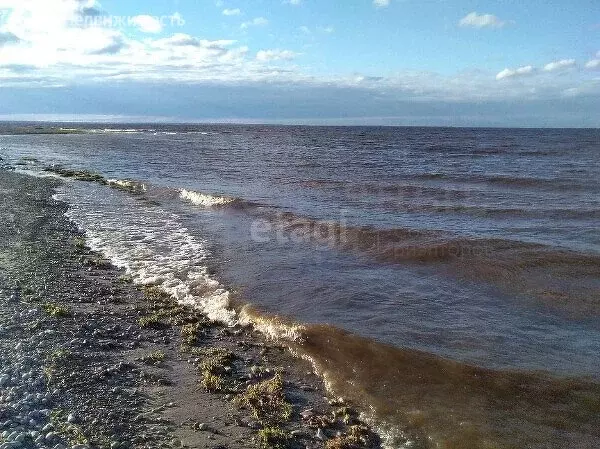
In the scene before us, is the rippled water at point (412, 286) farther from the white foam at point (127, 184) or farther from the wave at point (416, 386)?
the white foam at point (127, 184)

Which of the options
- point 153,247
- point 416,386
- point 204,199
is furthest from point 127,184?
point 416,386

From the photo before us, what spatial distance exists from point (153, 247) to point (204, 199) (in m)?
11.7

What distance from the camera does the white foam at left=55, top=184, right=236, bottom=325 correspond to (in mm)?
12953

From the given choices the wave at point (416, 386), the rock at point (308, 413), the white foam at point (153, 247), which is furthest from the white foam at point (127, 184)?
the rock at point (308, 413)

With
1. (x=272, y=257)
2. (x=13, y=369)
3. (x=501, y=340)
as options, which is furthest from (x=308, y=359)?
(x=272, y=257)

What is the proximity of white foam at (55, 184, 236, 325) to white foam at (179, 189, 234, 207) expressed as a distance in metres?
2.84

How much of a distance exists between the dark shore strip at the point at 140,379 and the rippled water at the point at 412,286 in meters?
0.85

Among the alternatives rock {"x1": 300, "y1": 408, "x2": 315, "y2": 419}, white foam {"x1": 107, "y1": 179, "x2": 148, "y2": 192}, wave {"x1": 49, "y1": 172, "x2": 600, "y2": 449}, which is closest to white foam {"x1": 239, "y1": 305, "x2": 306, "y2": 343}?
wave {"x1": 49, "y1": 172, "x2": 600, "y2": 449}

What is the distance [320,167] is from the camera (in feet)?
170

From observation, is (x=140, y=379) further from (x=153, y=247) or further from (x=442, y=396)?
(x=153, y=247)

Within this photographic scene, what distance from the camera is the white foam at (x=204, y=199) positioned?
91.4ft

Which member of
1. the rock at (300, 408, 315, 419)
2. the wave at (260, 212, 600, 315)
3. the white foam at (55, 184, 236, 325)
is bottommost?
the wave at (260, 212, 600, 315)

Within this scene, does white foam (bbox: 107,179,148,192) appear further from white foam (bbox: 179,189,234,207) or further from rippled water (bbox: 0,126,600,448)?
white foam (bbox: 179,189,234,207)

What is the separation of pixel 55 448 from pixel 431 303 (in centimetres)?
903
